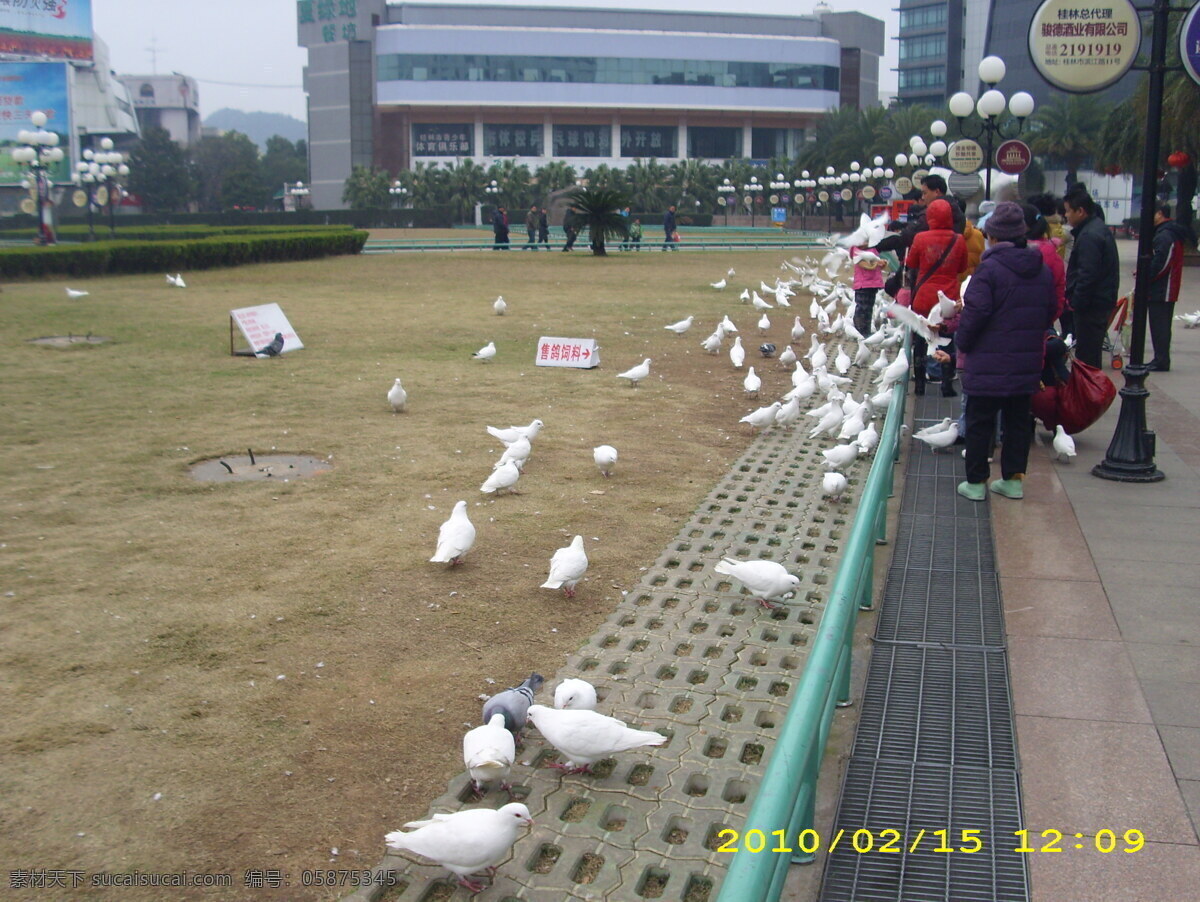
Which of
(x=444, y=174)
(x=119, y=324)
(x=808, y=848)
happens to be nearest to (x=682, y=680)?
(x=808, y=848)

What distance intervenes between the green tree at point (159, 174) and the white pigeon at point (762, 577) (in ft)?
296

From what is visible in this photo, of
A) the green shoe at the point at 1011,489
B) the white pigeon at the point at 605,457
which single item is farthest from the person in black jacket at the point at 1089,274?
the white pigeon at the point at 605,457

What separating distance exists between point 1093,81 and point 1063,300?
5.43 feet

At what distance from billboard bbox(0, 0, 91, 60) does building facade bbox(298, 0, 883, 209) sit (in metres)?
21.3

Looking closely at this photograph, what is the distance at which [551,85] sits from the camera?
81250mm

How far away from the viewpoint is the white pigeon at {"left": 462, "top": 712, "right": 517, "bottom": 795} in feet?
11.6

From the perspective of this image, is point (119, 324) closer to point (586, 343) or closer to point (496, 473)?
point (586, 343)

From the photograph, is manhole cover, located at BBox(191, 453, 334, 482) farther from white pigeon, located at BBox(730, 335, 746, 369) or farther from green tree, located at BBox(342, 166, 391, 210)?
green tree, located at BBox(342, 166, 391, 210)

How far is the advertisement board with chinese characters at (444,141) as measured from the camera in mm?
Result: 83188

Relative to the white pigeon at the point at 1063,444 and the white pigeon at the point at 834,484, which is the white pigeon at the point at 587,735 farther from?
the white pigeon at the point at 1063,444

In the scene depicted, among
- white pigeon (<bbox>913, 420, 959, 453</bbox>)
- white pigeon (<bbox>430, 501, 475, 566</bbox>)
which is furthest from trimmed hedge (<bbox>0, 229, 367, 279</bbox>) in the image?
white pigeon (<bbox>913, 420, 959, 453</bbox>)

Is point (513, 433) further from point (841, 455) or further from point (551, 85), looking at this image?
point (551, 85)

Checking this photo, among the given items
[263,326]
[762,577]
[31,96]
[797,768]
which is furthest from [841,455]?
[31,96]

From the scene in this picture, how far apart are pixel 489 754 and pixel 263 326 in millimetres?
10449
